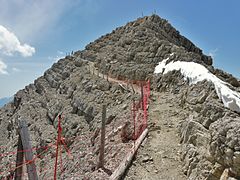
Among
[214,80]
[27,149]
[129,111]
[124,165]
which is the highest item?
[214,80]

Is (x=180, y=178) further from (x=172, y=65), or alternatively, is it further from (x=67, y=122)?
(x=67, y=122)

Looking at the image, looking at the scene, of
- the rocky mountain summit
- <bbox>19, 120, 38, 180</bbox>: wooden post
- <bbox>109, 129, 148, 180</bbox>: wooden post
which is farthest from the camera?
<bbox>109, 129, 148, 180</bbox>: wooden post

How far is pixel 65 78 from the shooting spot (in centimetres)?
3331

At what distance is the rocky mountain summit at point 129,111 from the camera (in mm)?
7849

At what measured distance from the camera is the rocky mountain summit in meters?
7.85

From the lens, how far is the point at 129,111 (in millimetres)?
15523

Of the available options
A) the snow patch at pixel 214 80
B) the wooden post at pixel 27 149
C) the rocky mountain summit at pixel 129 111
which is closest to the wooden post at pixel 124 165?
the rocky mountain summit at pixel 129 111

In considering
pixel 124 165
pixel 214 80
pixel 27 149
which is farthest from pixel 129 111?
pixel 27 149

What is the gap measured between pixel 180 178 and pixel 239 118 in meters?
2.78

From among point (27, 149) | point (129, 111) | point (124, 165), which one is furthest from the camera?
point (129, 111)

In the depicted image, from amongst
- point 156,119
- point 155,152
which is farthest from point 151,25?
point 155,152


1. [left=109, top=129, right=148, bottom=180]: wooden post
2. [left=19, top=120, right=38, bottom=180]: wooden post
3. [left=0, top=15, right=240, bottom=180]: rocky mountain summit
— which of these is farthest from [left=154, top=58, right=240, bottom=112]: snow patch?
[left=19, top=120, right=38, bottom=180]: wooden post

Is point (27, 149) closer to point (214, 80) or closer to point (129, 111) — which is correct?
point (214, 80)

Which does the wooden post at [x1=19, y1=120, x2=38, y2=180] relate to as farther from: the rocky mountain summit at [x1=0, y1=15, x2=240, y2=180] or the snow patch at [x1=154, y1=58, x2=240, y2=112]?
the snow patch at [x1=154, y1=58, x2=240, y2=112]
